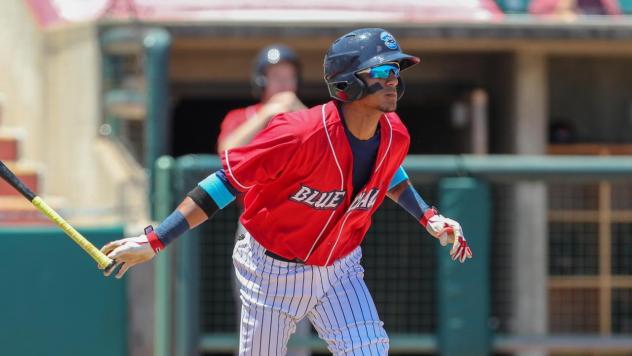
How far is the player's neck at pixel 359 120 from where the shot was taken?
4594 mm

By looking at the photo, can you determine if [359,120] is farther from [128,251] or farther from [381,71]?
[128,251]

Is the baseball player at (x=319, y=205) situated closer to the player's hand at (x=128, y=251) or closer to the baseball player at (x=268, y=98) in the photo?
the player's hand at (x=128, y=251)

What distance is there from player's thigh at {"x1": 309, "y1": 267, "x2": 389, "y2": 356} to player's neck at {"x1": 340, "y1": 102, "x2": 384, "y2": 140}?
1.92 ft

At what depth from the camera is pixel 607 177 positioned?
6762 mm

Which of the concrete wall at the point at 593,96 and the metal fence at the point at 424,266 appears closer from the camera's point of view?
the metal fence at the point at 424,266

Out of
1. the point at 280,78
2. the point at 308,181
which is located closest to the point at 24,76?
the point at 280,78

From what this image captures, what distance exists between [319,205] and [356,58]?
55 cm

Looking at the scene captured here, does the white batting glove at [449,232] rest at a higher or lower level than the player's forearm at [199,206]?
lower

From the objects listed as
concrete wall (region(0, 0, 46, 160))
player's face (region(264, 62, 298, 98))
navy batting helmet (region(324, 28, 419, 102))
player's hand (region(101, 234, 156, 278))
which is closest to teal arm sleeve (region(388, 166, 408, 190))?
navy batting helmet (region(324, 28, 419, 102))

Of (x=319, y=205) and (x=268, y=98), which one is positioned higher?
(x=268, y=98)

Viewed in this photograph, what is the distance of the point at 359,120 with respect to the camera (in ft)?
15.1

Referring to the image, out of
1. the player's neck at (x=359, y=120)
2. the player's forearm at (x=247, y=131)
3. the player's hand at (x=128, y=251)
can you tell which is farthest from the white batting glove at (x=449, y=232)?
the player's forearm at (x=247, y=131)

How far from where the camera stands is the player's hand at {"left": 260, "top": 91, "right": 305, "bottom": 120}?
Answer: 593cm

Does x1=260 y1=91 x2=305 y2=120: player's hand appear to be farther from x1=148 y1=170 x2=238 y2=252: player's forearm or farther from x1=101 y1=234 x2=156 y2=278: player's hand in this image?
x1=101 y1=234 x2=156 y2=278: player's hand
